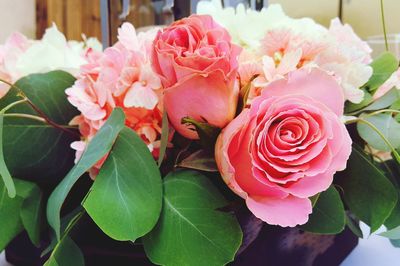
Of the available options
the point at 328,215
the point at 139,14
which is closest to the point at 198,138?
the point at 328,215

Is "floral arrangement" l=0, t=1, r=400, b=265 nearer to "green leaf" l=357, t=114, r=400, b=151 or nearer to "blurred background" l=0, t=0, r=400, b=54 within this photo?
"green leaf" l=357, t=114, r=400, b=151

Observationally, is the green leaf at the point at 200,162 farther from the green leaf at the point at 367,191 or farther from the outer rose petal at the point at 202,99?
the green leaf at the point at 367,191

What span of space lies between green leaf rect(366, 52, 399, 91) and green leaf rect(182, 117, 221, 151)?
0.18m

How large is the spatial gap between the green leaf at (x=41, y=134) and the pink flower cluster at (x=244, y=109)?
3 cm

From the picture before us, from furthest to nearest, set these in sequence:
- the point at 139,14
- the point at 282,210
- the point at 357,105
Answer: the point at 139,14 < the point at 357,105 < the point at 282,210

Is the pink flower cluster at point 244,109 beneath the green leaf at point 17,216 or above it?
above

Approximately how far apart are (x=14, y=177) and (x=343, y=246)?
37 centimetres

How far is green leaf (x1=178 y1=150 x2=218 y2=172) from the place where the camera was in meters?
0.34

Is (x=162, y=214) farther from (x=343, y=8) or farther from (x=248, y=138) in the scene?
(x=343, y=8)

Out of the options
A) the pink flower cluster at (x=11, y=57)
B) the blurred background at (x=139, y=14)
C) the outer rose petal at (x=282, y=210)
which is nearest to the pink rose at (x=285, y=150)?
the outer rose petal at (x=282, y=210)

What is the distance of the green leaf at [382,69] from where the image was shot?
436 millimetres

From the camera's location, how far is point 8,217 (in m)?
0.36

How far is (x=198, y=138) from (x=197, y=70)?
0.06 m

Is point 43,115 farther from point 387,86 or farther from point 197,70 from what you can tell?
point 387,86
